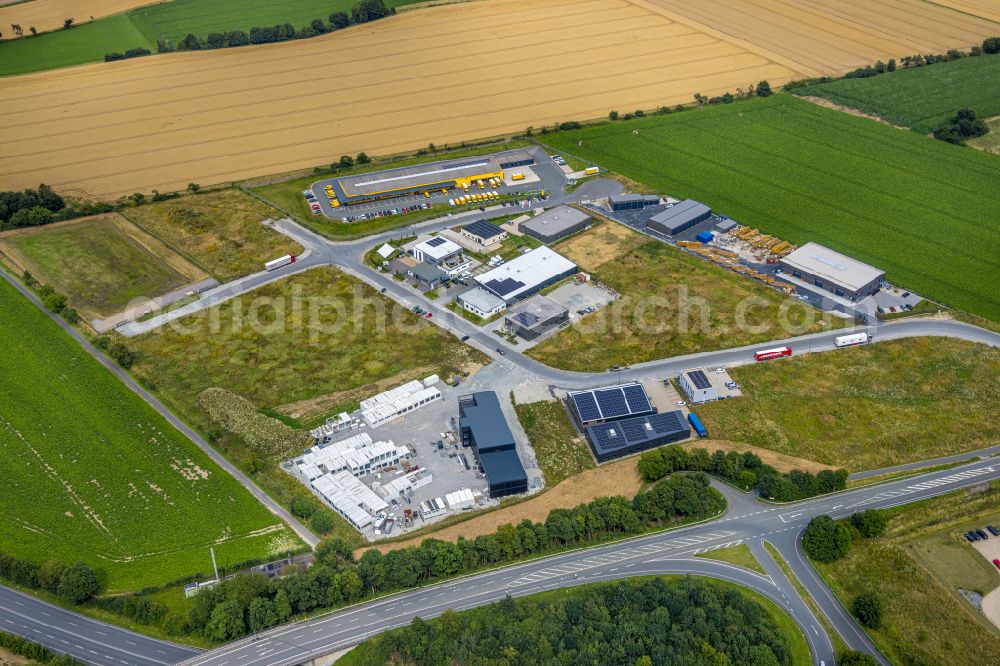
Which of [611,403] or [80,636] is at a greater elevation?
[80,636]

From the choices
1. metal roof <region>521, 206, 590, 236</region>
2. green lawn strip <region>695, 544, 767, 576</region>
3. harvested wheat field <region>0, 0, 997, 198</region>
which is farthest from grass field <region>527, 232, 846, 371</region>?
harvested wheat field <region>0, 0, 997, 198</region>

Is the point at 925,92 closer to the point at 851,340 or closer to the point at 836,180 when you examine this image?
the point at 836,180

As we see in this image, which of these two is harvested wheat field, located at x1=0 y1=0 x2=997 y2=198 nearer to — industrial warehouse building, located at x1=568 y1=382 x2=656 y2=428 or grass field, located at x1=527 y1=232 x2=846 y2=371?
grass field, located at x1=527 y1=232 x2=846 y2=371

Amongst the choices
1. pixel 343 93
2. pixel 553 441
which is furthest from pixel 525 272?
pixel 343 93

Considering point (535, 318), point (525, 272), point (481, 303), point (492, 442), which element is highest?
point (525, 272)

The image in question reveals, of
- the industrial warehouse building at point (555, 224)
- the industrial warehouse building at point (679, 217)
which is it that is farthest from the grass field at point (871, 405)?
the industrial warehouse building at point (555, 224)

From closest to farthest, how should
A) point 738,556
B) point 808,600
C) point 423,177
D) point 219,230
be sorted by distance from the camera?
point 808,600 < point 738,556 < point 219,230 < point 423,177
